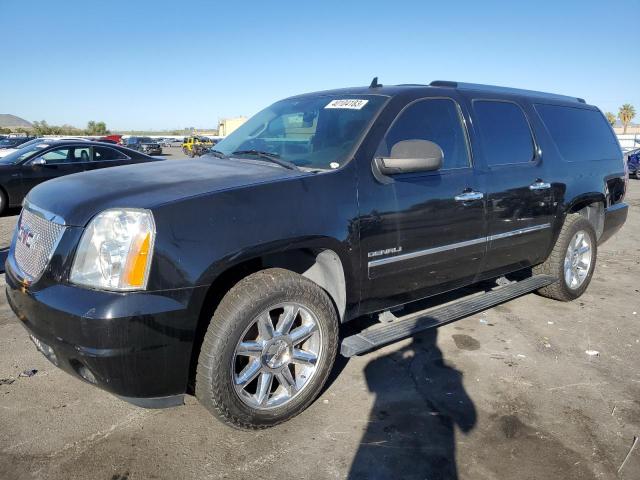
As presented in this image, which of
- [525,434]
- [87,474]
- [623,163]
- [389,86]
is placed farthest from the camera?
[623,163]

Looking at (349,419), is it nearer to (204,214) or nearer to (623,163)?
(204,214)

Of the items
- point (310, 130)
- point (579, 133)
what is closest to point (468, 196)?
point (310, 130)

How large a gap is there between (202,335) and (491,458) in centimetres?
166

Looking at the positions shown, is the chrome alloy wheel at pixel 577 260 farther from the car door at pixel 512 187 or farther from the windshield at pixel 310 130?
the windshield at pixel 310 130

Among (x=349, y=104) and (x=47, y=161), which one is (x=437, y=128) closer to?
(x=349, y=104)

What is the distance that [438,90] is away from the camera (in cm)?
375

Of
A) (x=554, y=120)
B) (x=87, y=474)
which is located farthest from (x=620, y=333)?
(x=87, y=474)

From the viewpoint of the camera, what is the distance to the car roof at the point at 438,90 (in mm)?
3590

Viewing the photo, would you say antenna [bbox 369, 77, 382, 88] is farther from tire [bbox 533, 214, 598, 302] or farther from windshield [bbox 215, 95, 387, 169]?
tire [bbox 533, 214, 598, 302]

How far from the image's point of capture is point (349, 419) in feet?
9.67

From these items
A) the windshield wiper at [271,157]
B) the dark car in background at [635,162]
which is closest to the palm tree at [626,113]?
the dark car in background at [635,162]

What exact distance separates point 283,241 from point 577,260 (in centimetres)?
369

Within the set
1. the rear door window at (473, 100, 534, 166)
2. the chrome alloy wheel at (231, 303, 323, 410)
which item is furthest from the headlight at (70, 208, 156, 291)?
the rear door window at (473, 100, 534, 166)

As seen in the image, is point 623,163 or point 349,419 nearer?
point 349,419
